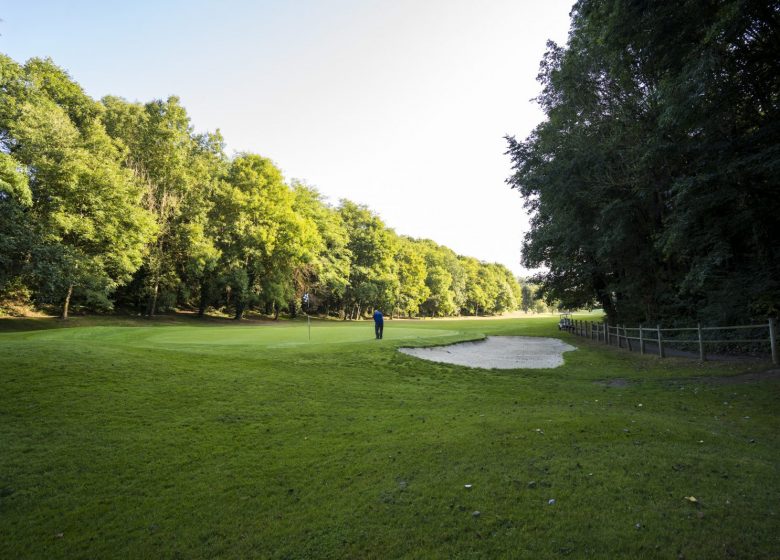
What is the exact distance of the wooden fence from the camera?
12.8m

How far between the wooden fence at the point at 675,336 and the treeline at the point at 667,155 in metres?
0.79

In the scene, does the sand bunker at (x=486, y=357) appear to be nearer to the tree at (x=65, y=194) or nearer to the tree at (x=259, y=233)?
the tree at (x=65, y=194)

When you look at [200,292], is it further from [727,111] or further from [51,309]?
[727,111]

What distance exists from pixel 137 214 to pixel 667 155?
1362 inches

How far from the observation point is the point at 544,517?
12.6ft

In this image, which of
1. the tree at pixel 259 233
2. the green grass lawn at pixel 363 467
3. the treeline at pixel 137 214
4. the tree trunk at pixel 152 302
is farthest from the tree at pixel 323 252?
the green grass lawn at pixel 363 467

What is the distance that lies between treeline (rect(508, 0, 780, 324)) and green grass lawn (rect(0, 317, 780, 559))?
669 cm

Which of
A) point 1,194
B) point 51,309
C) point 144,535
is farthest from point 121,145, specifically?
point 144,535

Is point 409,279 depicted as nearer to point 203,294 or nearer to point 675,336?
point 203,294

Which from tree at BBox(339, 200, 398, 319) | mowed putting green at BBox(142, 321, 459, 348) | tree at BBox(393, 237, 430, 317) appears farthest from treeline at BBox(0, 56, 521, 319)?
tree at BBox(393, 237, 430, 317)

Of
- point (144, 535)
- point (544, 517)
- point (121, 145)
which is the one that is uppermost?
point (121, 145)

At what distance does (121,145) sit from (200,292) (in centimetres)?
1629

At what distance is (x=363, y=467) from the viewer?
5262mm

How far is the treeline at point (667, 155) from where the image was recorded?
11.1 metres
